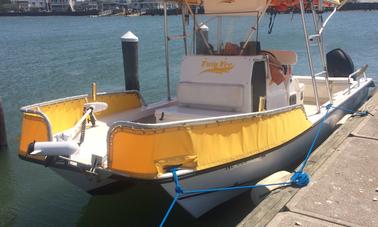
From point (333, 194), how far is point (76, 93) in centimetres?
1172

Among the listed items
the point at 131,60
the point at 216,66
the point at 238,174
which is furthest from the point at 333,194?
the point at 131,60

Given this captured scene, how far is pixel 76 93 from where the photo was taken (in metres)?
15.1

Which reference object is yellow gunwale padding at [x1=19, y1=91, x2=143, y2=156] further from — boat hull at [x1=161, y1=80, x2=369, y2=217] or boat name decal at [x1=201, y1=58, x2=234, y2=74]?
boat hull at [x1=161, y1=80, x2=369, y2=217]

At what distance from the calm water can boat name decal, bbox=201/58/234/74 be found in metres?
0.83

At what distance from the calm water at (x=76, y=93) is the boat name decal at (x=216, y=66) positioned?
83 centimetres

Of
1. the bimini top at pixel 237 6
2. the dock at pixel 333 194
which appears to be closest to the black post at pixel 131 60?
the bimini top at pixel 237 6

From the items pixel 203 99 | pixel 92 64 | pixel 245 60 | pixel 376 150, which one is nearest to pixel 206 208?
pixel 203 99

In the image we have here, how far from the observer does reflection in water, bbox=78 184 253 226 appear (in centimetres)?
597

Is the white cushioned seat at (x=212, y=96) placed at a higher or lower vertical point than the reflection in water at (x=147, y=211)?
higher

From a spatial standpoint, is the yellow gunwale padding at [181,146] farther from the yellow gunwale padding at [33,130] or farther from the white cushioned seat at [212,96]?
the yellow gunwale padding at [33,130]

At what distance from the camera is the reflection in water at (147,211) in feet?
19.6

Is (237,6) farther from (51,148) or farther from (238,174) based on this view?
(51,148)

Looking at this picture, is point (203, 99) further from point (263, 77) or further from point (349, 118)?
point (349, 118)

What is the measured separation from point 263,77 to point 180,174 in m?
2.54
